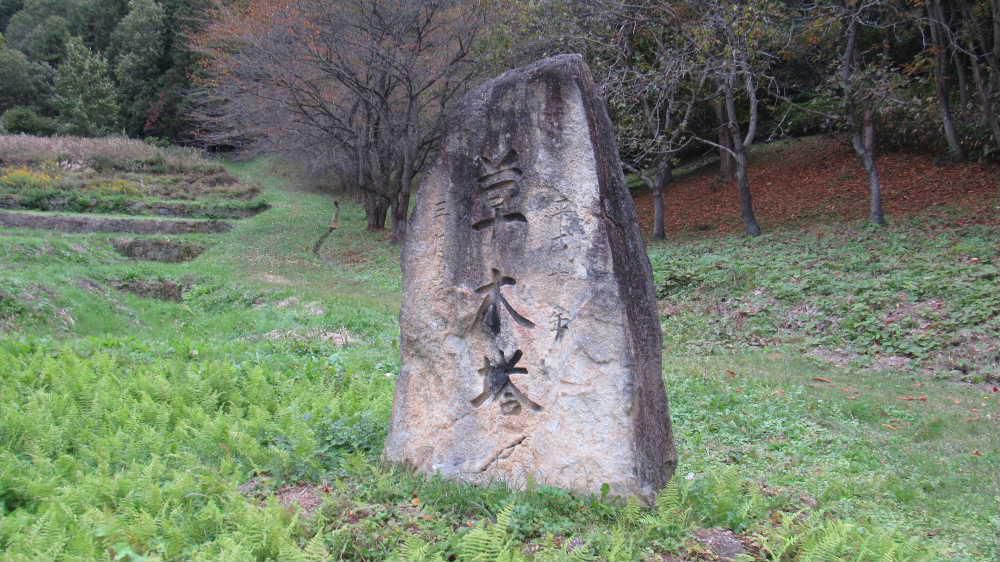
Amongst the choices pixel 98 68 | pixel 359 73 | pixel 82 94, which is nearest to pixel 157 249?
pixel 359 73

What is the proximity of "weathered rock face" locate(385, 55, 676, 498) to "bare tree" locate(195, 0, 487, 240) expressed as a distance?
17.1m

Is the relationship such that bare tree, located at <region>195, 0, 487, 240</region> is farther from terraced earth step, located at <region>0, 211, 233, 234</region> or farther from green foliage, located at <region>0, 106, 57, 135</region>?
green foliage, located at <region>0, 106, 57, 135</region>

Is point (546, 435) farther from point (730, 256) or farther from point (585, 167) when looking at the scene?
point (730, 256)

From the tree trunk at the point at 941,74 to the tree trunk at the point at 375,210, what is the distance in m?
19.8

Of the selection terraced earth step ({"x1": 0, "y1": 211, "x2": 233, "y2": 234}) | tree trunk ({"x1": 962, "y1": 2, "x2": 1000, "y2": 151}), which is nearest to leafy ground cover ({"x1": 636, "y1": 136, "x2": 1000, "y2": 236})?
tree trunk ({"x1": 962, "y1": 2, "x2": 1000, "y2": 151})

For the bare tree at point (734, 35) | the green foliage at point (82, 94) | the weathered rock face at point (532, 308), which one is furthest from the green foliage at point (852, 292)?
the green foliage at point (82, 94)

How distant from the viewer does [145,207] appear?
1262 inches

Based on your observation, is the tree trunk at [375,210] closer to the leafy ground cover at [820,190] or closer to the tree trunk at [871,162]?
the leafy ground cover at [820,190]

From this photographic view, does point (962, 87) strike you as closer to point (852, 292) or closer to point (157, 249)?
point (852, 292)

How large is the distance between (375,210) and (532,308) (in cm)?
2765

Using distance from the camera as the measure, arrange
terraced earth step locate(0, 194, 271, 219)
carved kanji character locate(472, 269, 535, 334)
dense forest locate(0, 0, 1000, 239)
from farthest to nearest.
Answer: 1. terraced earth step locate(0, 194, 271, 219)
2. dense forest locate(0, 0, 1000, 239)
3. carved kanji character locate(472, 269, 535, 334)

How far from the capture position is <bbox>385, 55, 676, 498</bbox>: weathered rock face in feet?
16.0

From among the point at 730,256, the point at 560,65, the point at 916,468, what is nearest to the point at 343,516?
the point at 560,65

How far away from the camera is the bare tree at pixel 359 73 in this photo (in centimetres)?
2419
